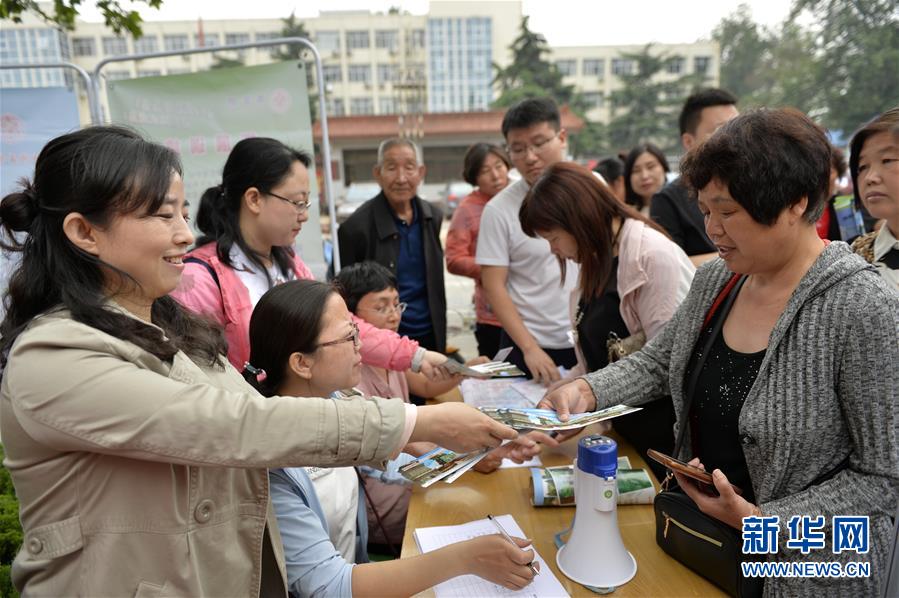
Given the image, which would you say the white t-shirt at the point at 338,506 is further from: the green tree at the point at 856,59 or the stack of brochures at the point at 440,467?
the green tree at the point at 856,59

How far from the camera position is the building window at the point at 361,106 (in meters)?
41.9

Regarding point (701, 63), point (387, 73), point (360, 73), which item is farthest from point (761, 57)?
point (360, 73)

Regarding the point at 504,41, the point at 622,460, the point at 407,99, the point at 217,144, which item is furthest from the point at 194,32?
the point at 622,460

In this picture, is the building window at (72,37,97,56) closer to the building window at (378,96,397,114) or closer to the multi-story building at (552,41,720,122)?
the building window at (378,96,397,114)

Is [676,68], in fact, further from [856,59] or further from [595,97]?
[856,59]

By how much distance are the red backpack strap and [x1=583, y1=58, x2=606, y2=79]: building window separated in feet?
149

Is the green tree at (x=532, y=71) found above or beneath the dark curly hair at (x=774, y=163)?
above

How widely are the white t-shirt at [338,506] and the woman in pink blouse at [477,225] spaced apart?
1934 millimetres

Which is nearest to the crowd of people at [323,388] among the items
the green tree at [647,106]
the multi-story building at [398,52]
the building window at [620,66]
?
the green tree at [647,106]

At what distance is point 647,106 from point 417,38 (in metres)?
18.5

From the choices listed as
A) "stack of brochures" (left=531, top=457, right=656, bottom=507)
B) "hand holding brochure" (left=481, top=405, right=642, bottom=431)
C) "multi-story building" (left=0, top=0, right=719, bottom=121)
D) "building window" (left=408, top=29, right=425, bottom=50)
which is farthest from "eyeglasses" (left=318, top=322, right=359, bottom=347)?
"building window" (left=408, top=29, right=425, bottom=50)

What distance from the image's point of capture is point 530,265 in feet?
9.71

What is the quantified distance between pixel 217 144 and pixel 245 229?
4.86 ft

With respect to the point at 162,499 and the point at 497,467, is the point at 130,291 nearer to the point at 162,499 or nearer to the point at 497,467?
the point at 162,499
